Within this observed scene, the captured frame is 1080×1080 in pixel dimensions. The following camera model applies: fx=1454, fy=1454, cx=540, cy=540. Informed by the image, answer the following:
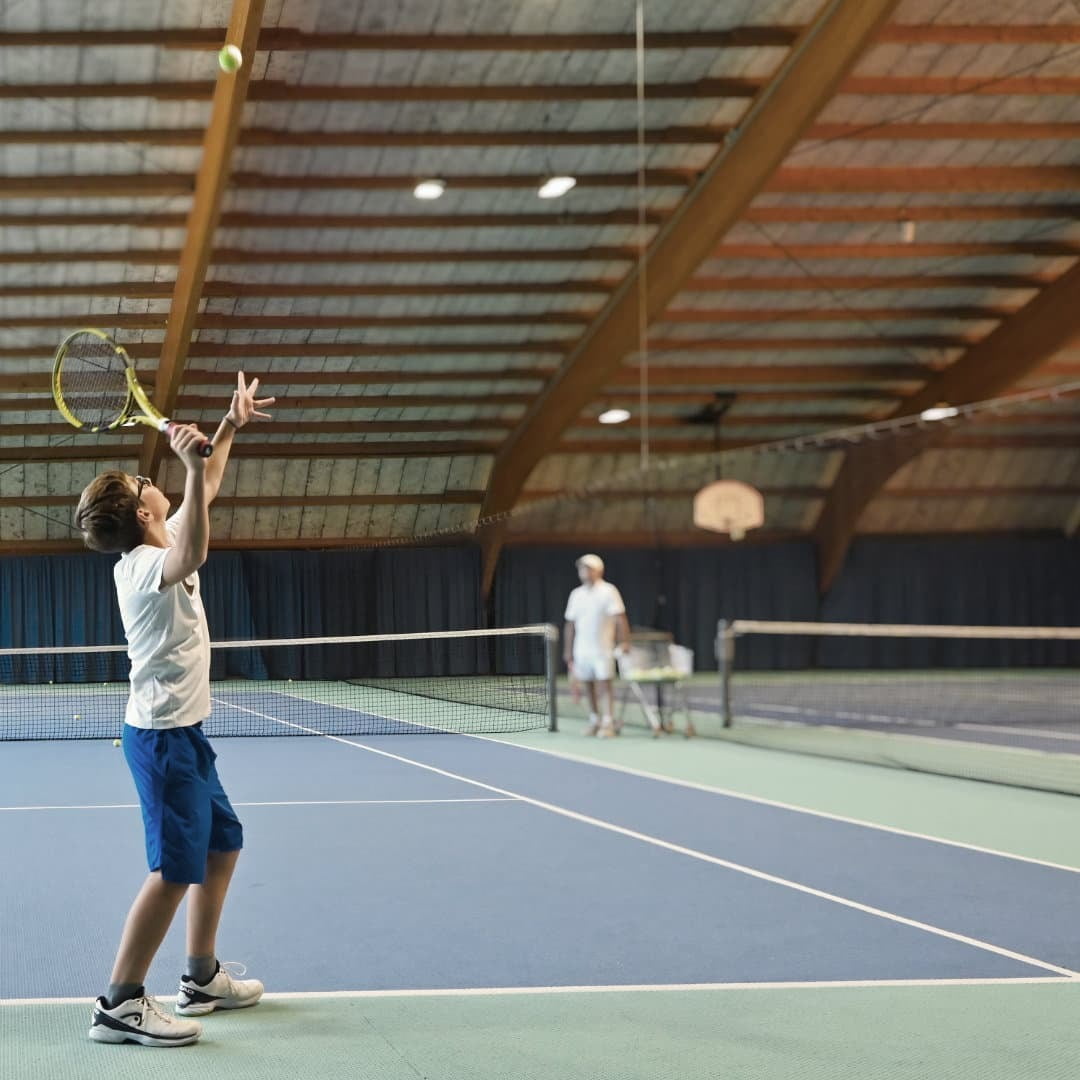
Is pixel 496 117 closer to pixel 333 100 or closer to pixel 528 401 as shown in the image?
pixel 333 100

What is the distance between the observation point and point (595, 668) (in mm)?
10305

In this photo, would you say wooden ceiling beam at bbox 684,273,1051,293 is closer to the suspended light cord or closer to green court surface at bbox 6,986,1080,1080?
the suspended light cord

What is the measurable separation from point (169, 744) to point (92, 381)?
8.07 feet

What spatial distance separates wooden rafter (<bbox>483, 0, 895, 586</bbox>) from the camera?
11438mm

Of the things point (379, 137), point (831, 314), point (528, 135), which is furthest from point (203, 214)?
point (831, 314)

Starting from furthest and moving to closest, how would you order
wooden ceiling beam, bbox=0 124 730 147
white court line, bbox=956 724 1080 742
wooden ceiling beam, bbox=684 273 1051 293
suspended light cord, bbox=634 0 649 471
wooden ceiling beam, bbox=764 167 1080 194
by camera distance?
wooden ceiling beam, bbox=684 273 1051 293, wooden ceiling beam, bbox=764 167 1080 194, suspended light cord, bbox=634 0 649 471, wooden ceiling beam, bbox=0 124 730 147, white court line, bbox=956 724 1080 742

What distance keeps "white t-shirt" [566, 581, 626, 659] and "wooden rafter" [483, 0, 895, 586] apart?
2.53 ft

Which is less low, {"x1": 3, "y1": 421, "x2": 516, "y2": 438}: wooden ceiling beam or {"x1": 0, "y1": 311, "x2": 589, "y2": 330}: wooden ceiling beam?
{"x1": 0, "y1": 311, "x2": 589, "y2": 330}: wooden ceiling beam

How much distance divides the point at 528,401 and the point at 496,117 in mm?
3688

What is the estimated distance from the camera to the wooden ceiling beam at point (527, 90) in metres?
11.4

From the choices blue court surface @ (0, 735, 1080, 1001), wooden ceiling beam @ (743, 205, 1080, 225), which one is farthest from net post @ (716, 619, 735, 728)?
wooden ceiling beam @ (743, 205, 1080, 225)

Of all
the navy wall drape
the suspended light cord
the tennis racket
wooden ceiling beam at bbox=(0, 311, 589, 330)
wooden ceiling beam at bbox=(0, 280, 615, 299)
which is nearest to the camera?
the tennis racket

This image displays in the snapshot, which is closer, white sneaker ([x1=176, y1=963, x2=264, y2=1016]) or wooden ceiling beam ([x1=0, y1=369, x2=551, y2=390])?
white sneaker ([x1=176, y1=963, x2=264, y2=1016])

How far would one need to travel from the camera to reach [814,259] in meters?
16.1
